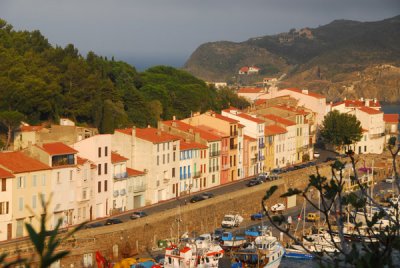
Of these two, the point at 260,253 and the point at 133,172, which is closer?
the point at 260,253

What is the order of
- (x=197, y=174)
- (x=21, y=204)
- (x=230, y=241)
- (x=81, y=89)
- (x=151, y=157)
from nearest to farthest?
(x=21, y=204) < (x=230, y=241) < (x=151, y=157) < (x=197, y=174) < (x=81, y=89)

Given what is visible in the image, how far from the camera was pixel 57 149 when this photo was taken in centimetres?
4194

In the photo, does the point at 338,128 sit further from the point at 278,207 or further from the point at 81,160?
the point at 81,160

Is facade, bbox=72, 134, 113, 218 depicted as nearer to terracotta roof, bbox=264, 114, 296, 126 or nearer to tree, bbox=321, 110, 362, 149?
terracotta roof, bbox=264, 114, 296, 126

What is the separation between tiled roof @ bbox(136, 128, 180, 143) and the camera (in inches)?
1998

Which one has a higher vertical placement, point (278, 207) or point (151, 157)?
point (151, 157)

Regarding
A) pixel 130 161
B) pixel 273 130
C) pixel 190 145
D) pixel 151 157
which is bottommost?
pixel 130 161

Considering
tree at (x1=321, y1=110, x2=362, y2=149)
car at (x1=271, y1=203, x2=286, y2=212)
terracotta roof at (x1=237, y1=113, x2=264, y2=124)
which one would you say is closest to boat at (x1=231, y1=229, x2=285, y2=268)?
car at (x1=271, y1=203, x2=286, y2=212)

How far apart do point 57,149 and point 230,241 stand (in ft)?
27.8

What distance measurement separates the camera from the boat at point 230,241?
4128 cm

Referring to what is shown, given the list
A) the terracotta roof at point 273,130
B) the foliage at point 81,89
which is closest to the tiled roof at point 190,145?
the foliage at point 81,89

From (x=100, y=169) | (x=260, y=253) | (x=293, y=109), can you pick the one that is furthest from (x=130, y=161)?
(x=293, y=109)

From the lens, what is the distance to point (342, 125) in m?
73.5

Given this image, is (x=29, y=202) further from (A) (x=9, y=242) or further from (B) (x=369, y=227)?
(B) (x=369, y=227)
